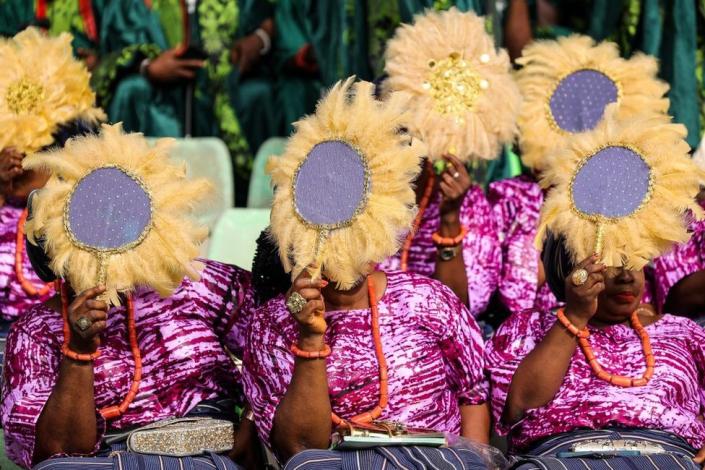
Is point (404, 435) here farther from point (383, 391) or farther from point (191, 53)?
point (191, 53)

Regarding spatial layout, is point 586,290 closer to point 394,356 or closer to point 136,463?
point 394,356

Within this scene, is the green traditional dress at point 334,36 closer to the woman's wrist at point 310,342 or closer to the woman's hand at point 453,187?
the woman's hand at point 453,187

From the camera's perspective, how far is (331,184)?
329 centimetres

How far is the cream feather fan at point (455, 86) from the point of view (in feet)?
13.9

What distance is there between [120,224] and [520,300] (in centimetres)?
165

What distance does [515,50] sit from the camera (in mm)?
5684

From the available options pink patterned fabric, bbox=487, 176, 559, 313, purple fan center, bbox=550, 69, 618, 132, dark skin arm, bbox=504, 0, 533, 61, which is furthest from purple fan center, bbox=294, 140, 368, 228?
dark skin arm, bbox=504, 0, 533, 61

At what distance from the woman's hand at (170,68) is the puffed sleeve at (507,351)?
298 centimetres

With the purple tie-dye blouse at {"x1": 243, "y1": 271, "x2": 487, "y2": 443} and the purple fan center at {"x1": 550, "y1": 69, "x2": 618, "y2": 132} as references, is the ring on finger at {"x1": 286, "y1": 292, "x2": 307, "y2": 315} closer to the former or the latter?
the purple tie-dye blouse at {"x1": 243, "y1": 271, "x2": 487, "y2": 443}

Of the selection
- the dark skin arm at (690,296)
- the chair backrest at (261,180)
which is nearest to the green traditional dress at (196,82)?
the chair backrest at (261,180)

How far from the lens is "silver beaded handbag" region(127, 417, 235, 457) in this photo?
3.38 meters

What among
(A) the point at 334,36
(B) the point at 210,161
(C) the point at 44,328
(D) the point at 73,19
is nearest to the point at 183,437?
(C) the point at 44,328

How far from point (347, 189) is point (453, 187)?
2.95ft

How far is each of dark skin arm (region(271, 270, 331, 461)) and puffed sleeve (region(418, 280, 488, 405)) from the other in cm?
40
